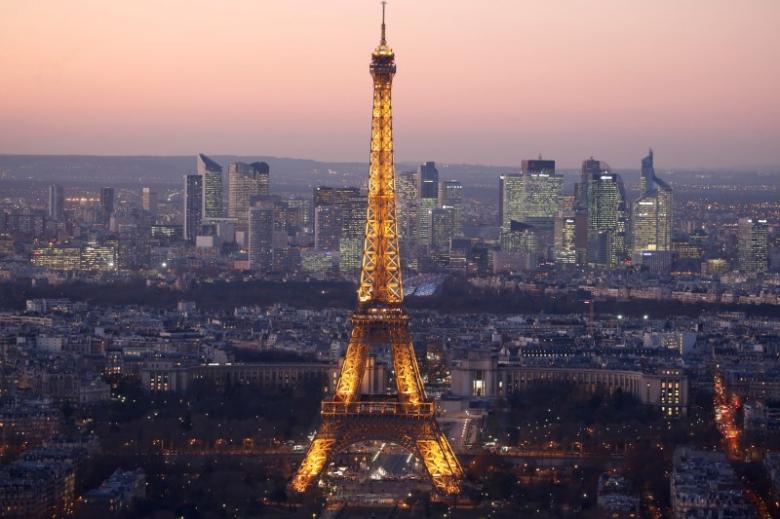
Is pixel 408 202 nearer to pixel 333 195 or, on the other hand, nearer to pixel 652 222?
pixel 333 195

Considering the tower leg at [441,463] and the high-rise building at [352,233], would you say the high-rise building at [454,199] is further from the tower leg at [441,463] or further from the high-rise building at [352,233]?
the tower leg at [441,463]

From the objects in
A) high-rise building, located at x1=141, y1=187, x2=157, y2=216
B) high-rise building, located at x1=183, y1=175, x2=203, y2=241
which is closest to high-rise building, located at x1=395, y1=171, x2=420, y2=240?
high-rise building, located at x1=183, y1=175, x2=203, y2=241

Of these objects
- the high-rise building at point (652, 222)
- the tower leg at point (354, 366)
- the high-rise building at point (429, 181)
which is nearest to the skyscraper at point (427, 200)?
the high-rise building at point (429, 181)

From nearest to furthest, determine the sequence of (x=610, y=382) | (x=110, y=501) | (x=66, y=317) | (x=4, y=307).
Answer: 1. (x=110, y=501)
2. (x=610, y=382)
3. (x=66, y=317)
4. (x=4, y=307)

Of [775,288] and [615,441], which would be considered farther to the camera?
[775,288]

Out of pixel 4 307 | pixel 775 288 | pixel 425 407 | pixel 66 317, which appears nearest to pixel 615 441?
pixel 425 407

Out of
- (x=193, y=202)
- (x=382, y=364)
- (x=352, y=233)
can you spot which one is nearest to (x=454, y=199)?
(x=193, y=202)

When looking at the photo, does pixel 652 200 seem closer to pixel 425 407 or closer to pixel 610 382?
pixel 610 382
